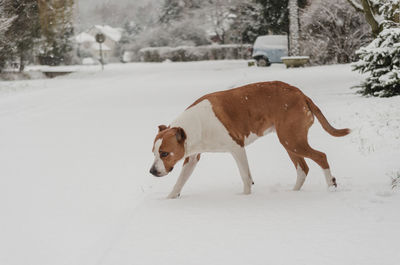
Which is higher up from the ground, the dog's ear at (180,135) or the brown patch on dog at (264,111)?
the brown patch on dog at (264,111)

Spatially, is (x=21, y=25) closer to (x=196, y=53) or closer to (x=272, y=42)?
(x=272, y=42)

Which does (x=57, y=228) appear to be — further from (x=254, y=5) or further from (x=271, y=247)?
(x=254, y=5)

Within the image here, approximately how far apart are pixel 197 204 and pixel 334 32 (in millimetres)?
Answer: 24731

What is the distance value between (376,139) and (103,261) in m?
5.19

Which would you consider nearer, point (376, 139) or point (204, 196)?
point (204, 196)

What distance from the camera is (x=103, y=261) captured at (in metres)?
3.22

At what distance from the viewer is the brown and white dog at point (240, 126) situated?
442 cm

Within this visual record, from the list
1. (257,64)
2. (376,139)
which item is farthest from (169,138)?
(257,64)

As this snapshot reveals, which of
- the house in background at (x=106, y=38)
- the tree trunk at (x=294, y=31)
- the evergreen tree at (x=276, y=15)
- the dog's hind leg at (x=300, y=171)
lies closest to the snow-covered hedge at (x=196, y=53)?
the evergreen tree at (x=276, y=15)

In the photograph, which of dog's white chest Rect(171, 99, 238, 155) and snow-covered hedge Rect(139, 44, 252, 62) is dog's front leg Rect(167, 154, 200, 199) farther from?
snow-covered hedge Rect(139, 44, 252, 62)

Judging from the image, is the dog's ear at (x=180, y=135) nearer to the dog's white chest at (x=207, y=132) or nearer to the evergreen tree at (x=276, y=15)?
the dog's white chest at (x=207, y=132)

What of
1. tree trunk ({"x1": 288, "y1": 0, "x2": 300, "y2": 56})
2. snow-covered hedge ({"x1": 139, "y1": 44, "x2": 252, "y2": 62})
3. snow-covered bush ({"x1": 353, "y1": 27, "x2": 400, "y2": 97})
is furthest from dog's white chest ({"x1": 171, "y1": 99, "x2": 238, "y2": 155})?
snow-covered hedge ({"x1": 139, "y1": 44, "x2": 252, "y2": 62})

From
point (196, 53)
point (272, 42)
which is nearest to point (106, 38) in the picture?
point (196, 53)

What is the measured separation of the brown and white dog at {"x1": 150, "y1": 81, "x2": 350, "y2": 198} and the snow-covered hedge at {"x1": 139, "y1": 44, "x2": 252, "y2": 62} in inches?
1876
